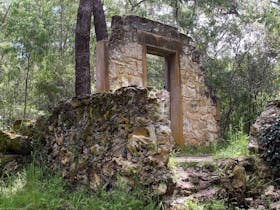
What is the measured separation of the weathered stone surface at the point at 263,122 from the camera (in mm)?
4780

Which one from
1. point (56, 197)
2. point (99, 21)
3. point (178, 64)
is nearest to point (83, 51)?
point (99, 21)

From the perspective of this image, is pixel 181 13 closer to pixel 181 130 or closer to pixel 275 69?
pixel 275 69

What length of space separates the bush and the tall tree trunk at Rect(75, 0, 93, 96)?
11.4ft

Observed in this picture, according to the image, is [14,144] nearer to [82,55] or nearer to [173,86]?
[82,55]

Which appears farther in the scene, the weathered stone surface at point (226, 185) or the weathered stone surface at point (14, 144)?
the weathered stone surface at point (14, 144)

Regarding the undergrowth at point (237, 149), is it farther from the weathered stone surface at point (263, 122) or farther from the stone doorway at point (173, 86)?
Answer: the stone doorway at point (173, 86)

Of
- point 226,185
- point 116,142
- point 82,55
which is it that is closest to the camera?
point 226,185

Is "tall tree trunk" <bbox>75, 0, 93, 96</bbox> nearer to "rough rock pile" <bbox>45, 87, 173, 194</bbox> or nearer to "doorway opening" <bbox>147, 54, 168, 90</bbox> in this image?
"rough rock pile" <bbox>45, 87, 173, 194</bbox>

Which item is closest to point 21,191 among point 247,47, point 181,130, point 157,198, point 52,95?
point 157,198

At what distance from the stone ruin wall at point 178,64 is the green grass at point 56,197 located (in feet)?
7.35

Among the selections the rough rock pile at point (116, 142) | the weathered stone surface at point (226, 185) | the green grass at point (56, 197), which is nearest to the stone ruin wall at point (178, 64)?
the rough rock pile at point (116, 142)

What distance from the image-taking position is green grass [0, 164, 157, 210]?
361cm

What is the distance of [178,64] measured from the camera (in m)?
7.16

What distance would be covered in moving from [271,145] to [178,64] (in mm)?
3076
